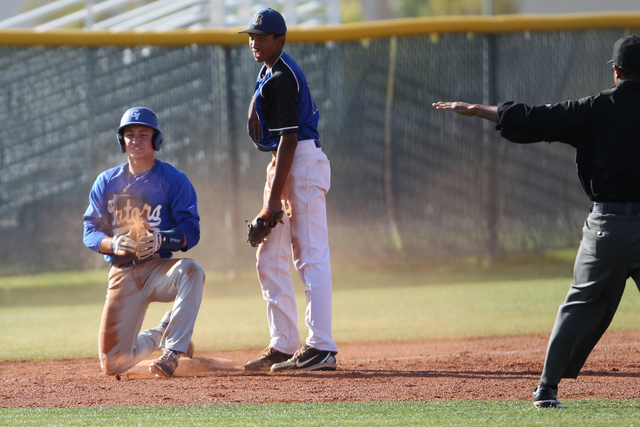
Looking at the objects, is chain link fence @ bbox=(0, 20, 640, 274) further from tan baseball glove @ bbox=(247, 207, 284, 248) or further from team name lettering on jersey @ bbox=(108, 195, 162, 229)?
tan baseball glove @ bbox=(247, 207, 284, 248)

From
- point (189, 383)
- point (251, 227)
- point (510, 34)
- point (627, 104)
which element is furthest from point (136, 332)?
point (510, 34)

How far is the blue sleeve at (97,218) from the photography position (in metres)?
4.73

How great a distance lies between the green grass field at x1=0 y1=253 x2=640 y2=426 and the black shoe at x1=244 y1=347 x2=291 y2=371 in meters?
1.10

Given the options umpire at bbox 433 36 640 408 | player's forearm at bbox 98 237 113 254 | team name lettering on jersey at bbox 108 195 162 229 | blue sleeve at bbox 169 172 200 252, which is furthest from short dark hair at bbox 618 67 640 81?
player's forearm at bbox 98 237 113 254

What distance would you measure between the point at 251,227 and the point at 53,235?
20.4 feet

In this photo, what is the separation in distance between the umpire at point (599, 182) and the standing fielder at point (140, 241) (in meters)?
2.09

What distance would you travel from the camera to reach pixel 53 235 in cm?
1006

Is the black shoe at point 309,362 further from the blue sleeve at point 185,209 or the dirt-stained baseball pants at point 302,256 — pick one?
the blue sleeve at point 185,209

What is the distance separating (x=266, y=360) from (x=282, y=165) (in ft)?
4.10

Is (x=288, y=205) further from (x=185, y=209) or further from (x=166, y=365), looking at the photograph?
(x=166, y=365)

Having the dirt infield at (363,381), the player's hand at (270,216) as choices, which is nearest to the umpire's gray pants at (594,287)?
the dirt infield at (363,381)

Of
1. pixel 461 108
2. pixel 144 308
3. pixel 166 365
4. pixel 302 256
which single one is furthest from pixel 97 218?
pixel 461 108

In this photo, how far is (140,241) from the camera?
14.9 feet

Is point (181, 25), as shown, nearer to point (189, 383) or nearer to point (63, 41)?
point (63, 41)
